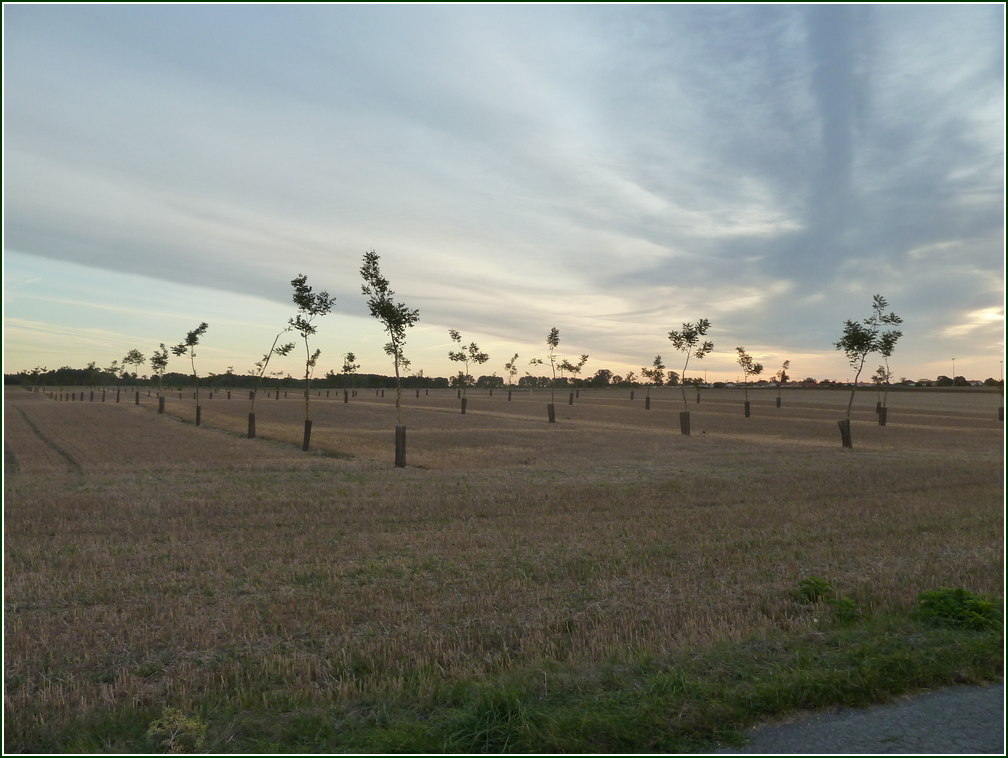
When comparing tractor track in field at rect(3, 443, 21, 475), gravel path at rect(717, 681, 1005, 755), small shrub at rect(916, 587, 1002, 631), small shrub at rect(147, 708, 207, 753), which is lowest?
tractor track in field at rect(3, 443, 21, 475)

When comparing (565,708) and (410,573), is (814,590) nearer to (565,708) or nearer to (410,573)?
(565,708)

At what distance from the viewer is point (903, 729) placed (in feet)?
17.2

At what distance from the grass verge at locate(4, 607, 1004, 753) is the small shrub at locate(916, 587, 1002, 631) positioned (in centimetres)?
62

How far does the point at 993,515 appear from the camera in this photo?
14617 mm

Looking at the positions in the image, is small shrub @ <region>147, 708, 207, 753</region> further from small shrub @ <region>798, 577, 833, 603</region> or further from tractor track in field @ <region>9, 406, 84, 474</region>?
tractor track in field @ <region>9, 406, 84, 474</region>

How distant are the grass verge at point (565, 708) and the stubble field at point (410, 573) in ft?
0.20

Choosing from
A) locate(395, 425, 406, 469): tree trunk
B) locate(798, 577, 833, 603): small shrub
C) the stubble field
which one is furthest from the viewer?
locate(395, 425, 406, 469): tree trunk

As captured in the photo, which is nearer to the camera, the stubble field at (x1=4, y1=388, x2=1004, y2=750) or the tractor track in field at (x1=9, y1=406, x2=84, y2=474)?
the stubble field at (x1=4, y1=388, x2=1004, y2=750)

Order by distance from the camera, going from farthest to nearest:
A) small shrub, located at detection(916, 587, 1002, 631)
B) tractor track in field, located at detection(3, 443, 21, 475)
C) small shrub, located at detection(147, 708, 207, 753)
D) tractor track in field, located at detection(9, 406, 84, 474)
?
tractor track in field, located at detection(9, 406, 84, 474) → tractor track in field, located at detection(3, 443, 21, 475) → small shrub, located at detection(916, 587, 1002, 631) → small shrub, located at detection(147, 708, 207, 753)

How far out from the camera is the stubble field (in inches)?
252

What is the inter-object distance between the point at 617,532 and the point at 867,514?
573 centimetres

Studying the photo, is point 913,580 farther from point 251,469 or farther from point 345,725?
point 251,469

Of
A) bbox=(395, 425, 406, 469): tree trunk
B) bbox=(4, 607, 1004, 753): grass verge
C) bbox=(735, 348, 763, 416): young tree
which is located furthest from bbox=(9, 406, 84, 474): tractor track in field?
bbox=(735, 348, 763, 416): young tree

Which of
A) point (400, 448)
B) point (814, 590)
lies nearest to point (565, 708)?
point (814, 590)
